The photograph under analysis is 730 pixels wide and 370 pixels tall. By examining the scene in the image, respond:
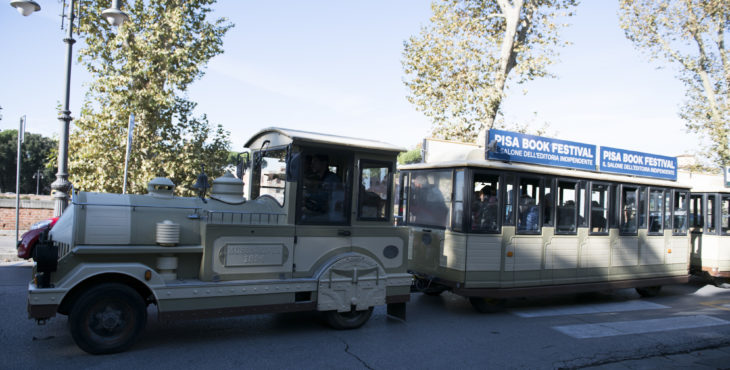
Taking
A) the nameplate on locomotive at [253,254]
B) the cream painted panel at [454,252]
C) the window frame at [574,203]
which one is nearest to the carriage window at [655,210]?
the window frame at [574,203]

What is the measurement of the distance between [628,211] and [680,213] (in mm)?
1989

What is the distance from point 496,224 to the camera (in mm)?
8031

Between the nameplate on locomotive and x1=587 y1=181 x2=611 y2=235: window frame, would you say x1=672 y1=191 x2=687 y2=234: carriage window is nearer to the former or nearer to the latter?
x1=587 y1=181 x2=611 y2=235: window frame

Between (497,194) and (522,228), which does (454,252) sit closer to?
(497,194)

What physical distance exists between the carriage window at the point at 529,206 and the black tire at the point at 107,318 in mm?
5858

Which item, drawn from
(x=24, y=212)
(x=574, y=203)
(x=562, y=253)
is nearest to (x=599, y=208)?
Result: (x=574, y=203)

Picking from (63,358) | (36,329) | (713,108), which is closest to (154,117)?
(36,329)

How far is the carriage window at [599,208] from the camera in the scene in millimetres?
9305

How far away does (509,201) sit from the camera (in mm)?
8242

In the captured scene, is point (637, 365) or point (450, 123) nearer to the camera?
point (637, 365)

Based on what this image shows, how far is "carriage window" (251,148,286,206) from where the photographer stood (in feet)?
20.8

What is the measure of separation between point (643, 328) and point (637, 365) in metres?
2.14

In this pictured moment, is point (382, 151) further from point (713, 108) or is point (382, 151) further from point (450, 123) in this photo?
point (713, 108)

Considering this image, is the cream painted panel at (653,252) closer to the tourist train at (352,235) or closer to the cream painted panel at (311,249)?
the tourist train at (352,235)
